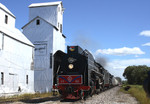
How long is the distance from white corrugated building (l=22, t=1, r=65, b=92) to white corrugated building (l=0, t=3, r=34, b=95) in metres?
6.56

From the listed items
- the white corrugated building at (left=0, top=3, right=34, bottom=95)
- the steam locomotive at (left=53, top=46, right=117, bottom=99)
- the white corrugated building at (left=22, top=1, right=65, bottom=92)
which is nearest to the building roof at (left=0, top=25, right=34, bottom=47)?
the white corrugated building at (left=0, top=3, right=34, bottom=95)

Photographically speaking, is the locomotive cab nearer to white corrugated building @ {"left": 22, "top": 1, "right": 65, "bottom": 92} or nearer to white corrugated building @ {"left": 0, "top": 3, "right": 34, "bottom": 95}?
white corrugated building @ {"left": 0, "top": 3, "right": 34, "bottom": 95}

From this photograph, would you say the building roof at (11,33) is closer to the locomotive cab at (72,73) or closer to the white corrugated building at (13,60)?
the white corrugated building at (13,60)

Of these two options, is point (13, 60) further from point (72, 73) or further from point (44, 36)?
point (44, 36)

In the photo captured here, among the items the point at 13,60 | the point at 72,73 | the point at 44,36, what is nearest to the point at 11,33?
the point at 13,60

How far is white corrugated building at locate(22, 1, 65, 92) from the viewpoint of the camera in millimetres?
33656

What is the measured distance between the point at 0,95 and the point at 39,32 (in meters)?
17.8

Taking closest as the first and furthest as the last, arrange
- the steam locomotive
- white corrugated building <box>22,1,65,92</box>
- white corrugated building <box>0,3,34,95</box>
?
the steam locomotive
white corrugated building <box>0,3,34,95</box>
white corrugated building <box>22,1,65,92</box>

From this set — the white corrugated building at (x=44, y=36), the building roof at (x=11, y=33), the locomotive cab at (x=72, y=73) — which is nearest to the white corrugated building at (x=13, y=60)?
the building roof at (x=11, y=33)

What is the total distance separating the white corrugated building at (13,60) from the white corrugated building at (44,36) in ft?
21.5

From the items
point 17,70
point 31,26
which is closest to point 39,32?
point 31,26

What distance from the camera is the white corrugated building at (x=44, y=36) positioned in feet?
110

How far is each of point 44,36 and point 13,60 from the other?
511 inches

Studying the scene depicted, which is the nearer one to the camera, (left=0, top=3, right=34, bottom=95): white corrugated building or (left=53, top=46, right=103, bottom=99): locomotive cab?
(left=53, top=46, right=103, bottom=99): locomotive cab
